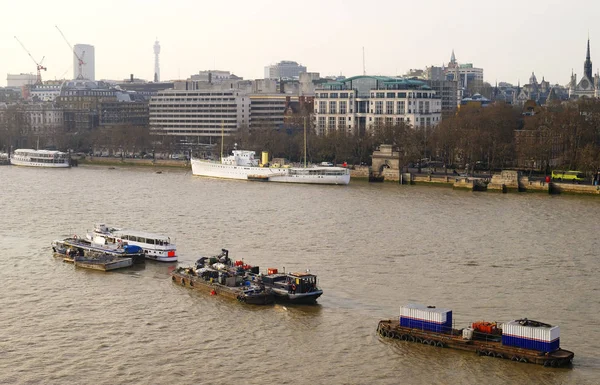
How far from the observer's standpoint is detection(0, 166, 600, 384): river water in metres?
19.1

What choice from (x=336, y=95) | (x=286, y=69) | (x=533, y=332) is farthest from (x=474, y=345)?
(x=286, y=69)

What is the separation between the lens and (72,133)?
90.9 m

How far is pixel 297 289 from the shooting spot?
23484mm

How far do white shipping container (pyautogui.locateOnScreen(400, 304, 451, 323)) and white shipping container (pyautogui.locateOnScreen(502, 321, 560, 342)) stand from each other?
4.72ft

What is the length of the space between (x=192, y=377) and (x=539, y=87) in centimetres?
14401

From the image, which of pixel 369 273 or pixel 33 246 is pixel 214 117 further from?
pixel 369 273

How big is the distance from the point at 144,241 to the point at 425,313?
38.8 feet

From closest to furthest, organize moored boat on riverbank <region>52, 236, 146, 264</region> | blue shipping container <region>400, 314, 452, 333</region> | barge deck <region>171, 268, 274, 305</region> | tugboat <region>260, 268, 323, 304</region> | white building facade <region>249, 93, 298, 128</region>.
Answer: blue shipping container <region>400, 314, 452, 333</region>, tugboat <region>260, 268, 323, 304</region>, barge deck <region>171, 268, 274, 305</region>, moored boat on riverbank <region>52, 236, 146, 264</region>, white building facade <region>249, 93, 298, 128</region>

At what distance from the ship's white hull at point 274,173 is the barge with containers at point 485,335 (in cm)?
3315

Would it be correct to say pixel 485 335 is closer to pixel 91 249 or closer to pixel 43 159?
pixel 91 249

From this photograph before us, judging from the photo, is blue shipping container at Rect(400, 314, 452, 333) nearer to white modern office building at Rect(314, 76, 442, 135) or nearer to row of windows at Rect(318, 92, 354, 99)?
white modern office building at Rect(314, 76, 442, 135)

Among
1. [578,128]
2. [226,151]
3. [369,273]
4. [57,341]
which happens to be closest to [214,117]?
[226,151]

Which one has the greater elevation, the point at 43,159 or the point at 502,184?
the point at 43,159

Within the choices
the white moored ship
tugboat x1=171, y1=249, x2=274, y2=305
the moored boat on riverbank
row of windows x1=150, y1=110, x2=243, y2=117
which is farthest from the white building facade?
tugboat x1=171, y1=249, x2=274, y2=305
